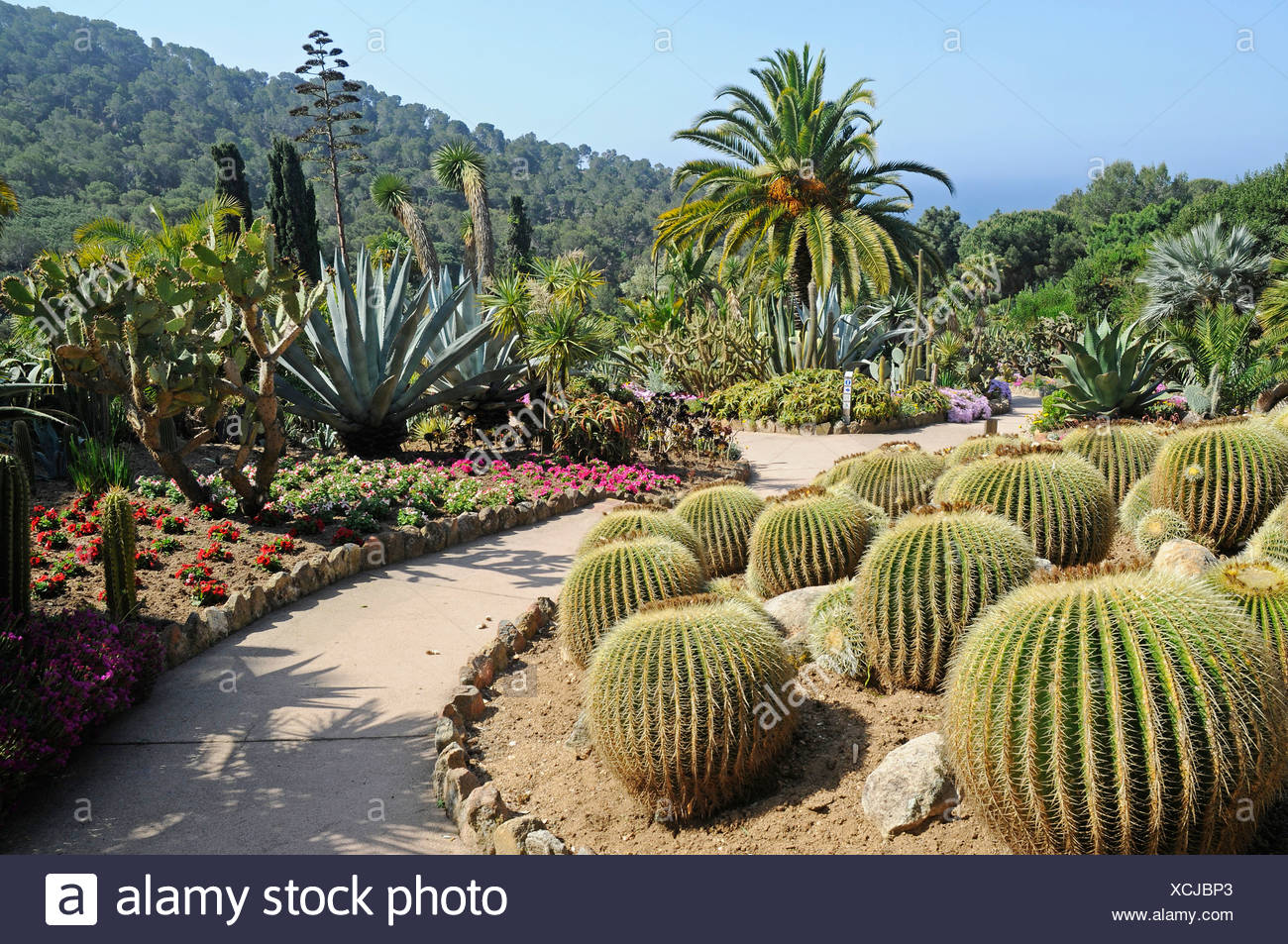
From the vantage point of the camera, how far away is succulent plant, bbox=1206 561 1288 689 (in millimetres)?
3092

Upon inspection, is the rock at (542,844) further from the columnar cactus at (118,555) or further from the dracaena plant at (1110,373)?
the dracaena plant at (1110,373)

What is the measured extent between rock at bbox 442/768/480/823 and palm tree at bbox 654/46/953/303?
1385 centimetres

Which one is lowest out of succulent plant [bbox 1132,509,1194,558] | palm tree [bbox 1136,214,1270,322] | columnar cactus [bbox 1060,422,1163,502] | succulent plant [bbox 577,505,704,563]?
succulent plant [bbox 1132,509,1194,558]

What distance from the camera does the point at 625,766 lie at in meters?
3.46

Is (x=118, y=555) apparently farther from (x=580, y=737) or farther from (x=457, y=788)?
(x=580, y=737)

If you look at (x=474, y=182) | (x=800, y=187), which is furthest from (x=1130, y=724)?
(x=474, y=182)

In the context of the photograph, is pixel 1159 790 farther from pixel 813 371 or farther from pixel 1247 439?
pixel 813 371

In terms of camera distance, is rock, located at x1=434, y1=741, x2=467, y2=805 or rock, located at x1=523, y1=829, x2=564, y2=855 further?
rock, located at x1=434, y1=741, x2=467, y2=805

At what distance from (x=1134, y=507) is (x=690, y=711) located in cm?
399

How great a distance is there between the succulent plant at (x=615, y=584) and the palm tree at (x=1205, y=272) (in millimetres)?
23047

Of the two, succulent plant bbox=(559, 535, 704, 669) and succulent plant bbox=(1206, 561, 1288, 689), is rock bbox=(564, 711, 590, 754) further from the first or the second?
succulent plant bbox=(1206, 561, 1288, 689)

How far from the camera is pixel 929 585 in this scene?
3.92m

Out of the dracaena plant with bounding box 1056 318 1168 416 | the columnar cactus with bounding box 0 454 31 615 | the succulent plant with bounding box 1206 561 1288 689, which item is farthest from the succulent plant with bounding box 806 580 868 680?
the dracaena plant with bounding box 1056 318 1168 416

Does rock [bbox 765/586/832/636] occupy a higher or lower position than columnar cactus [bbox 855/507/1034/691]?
lower
